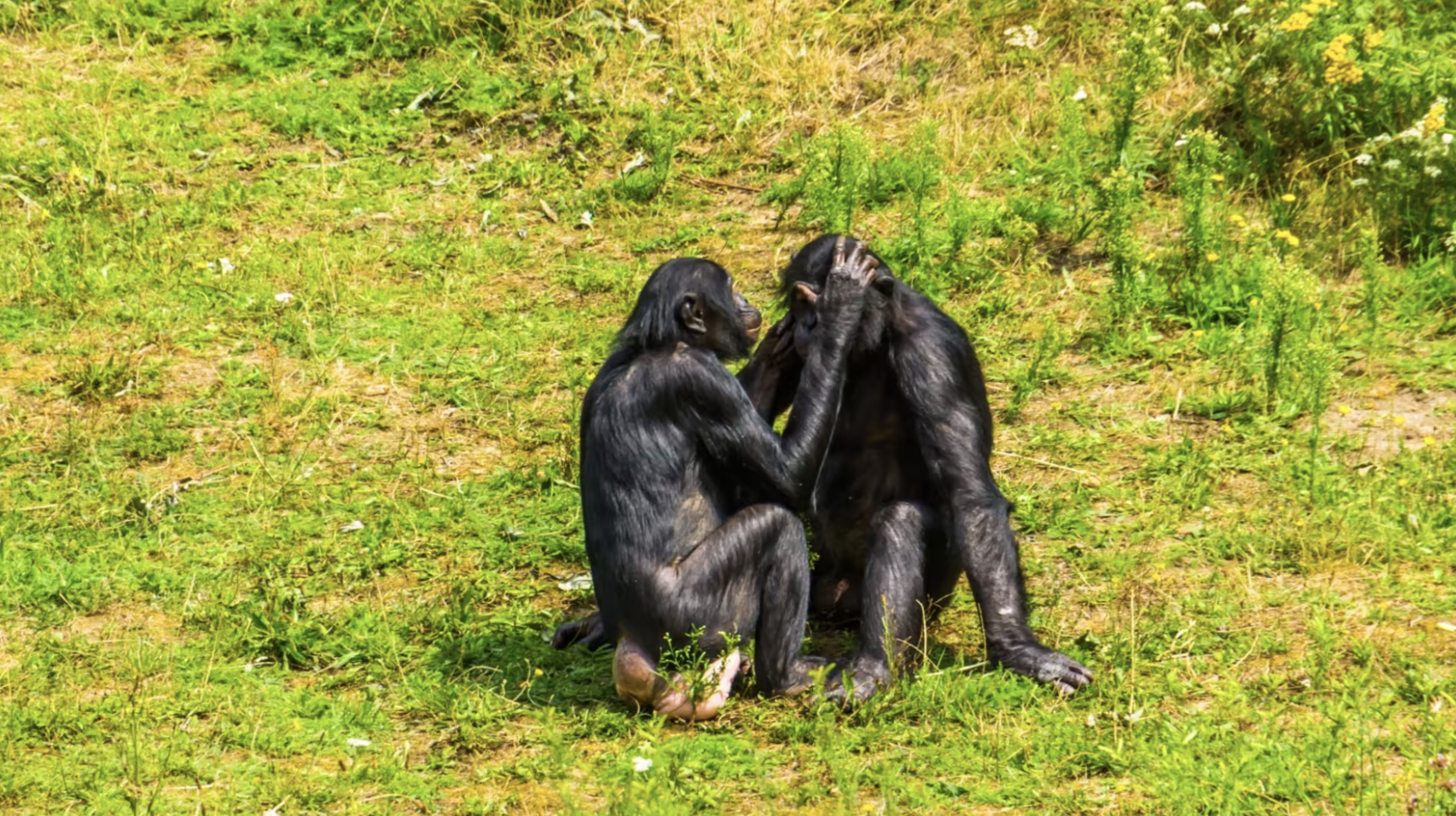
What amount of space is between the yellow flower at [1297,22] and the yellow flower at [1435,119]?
94 cm

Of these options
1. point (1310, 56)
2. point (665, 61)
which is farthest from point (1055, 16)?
point (665, 61)

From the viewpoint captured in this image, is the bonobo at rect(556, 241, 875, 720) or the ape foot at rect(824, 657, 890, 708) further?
the bonobo at rect(556, 241, 875, 720)

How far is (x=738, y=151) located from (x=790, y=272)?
449 centimetres

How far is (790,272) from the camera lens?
6793mm

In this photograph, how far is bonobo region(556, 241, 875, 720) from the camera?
5.99 metres

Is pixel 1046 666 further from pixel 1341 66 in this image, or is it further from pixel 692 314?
pixel 1341 66

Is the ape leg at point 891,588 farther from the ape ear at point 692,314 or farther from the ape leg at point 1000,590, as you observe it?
the ape ear at point 692,314

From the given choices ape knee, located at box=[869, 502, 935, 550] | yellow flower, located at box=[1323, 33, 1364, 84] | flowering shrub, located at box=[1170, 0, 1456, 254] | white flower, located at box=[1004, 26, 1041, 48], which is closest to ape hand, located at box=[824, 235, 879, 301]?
ape knee, located at box=[869, 502, 935, 550]

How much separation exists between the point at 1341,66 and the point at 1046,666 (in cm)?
519

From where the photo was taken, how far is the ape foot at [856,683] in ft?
19.3

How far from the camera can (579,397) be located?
29.0 ft

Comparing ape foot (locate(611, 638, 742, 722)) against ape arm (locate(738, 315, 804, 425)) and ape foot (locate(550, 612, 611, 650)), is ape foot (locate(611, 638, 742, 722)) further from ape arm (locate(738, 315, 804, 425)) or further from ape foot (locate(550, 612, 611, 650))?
ape arm (locate(738, 315, 804, 425))

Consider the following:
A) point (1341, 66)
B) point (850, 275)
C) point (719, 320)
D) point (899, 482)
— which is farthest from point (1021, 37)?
point (719, 320)

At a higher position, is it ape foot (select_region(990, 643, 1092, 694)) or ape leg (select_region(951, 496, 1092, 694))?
ape leg (select_region(951, 496, 1092, 694))
